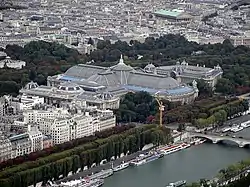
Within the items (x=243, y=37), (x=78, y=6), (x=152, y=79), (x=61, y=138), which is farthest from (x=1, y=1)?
(x=61, y=138)

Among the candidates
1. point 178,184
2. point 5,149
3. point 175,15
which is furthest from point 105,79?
point 175,15

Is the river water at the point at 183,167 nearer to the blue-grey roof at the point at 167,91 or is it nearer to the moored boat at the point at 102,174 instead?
the moored boat at the point at 102,174

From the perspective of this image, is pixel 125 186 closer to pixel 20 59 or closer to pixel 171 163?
pixel 171 163

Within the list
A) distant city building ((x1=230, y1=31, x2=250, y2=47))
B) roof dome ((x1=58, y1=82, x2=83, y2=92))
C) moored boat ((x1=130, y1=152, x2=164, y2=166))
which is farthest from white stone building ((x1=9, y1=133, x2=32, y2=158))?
distant city building ((x1=230, y1=31, x2=250, y2=47))

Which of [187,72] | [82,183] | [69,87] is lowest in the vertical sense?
[82,183]

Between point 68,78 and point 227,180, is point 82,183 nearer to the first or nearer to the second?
point 227,180

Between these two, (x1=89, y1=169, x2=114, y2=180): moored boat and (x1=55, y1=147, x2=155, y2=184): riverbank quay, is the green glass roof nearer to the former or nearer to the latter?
(x1=55, y1=147, x2=155, y2=184): riverbank quay

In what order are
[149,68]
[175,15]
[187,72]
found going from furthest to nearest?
[175,15] → [187,72] → [149,68]

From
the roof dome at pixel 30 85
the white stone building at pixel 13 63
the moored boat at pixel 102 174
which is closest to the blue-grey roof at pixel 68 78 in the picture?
the roof dome at pixel 30 85
